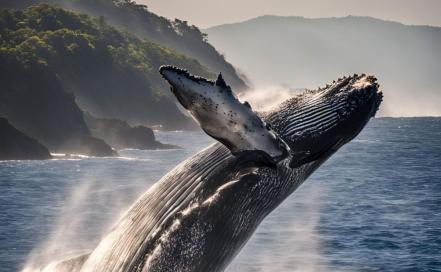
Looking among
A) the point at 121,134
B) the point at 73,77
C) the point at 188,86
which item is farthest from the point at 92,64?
the point at 188,86

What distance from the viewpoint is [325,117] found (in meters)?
5.77

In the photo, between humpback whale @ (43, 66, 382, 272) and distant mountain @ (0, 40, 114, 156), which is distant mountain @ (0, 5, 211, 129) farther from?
humpback whale @ (43, 66, 382, 272)

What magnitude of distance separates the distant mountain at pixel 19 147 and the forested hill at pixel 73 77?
29.7 ft

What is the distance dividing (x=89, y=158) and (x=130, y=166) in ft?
24.0

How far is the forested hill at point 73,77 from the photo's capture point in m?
82.7

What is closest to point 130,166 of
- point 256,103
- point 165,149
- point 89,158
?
point 89,158

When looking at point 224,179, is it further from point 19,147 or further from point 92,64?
point 92,64

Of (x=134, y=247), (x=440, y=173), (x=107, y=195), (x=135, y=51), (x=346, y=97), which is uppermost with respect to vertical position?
(x=346, y=97)

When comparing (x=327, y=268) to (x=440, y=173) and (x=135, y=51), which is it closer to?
(x=440, y=173)

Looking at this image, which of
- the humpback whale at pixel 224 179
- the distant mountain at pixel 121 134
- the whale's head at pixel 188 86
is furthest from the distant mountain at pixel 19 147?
the whale's head at pixel 188 86

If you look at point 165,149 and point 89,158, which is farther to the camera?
point 165,149

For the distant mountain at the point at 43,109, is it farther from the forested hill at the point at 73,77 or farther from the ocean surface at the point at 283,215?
the ocean surface at the point at 283,215

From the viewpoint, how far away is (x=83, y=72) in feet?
392

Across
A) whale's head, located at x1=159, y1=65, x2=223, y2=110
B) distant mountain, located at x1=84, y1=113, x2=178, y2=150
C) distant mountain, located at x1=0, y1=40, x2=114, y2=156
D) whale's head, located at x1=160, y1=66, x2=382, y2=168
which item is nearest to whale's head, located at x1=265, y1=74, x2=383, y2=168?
whale's head, located at x1=160, y1=66, x2=382, y2=168
